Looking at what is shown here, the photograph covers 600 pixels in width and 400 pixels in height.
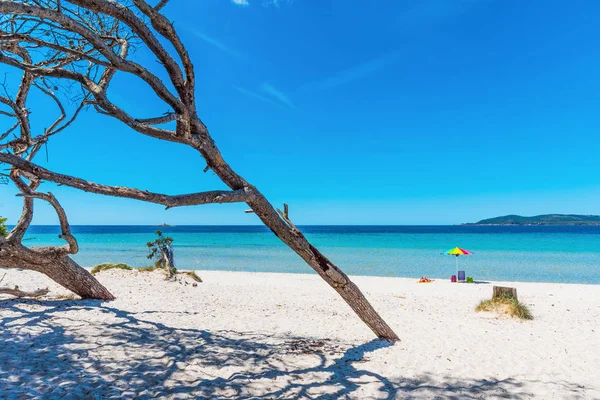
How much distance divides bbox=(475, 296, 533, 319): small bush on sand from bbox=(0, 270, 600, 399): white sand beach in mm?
241

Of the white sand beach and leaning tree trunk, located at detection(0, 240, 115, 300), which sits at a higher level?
leaning tree trunk, located at detection(0, 240, 115, 300)

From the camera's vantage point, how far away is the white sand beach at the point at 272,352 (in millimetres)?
3504

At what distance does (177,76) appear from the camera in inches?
157

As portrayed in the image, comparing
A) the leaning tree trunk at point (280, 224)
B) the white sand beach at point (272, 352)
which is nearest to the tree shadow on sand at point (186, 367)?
the white sand beach at point (272, 352)

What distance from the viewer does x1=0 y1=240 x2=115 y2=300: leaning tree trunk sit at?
581 cm

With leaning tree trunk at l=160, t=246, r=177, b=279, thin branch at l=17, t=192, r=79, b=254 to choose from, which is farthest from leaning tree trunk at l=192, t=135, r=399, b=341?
leaning tree trunk at l=160, t=246, r=177, b=279

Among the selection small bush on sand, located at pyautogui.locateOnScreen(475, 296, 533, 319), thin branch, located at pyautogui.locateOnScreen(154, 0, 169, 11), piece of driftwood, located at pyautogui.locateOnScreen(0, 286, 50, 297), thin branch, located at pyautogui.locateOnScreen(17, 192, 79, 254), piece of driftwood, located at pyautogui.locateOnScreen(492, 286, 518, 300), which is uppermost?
thin branch, located at pyautogui.locateOnScreen(154, 0, 169, 11)

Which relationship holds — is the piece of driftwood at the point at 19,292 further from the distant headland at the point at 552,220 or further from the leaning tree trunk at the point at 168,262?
the distant headland at the point at 552,220

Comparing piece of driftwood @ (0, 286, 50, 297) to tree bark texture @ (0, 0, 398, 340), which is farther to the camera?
piece of driftwood @ (0, 286, 50, 297)

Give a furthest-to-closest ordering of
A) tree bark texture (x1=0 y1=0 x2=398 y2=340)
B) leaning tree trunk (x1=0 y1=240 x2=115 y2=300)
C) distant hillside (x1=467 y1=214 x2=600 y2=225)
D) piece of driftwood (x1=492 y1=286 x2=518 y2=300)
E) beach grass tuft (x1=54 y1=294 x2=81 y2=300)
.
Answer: distant hillside (x1=467 y1=214 x2=600 y2=225) < piece of driftwood (x1=492 y1=286 x2=518 y2=300) < beach grass tuft (x1=54 y1=294 x2=81 y2=300) < leaning tree trunk (x1=0 y1=240 x2=115 y2=300) < tree bark texture (x1=0 y1=0 x2=398 y2=340)

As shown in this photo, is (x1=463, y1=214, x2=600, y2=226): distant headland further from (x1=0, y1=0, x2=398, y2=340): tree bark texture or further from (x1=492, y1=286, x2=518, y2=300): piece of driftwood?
(x1=0, y1=0, x2=398, y2=340): tree bark texture

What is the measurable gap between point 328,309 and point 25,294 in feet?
20.1

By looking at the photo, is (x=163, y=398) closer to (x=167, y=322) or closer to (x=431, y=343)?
(x=167, y=322)

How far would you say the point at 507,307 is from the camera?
7.94 metres
